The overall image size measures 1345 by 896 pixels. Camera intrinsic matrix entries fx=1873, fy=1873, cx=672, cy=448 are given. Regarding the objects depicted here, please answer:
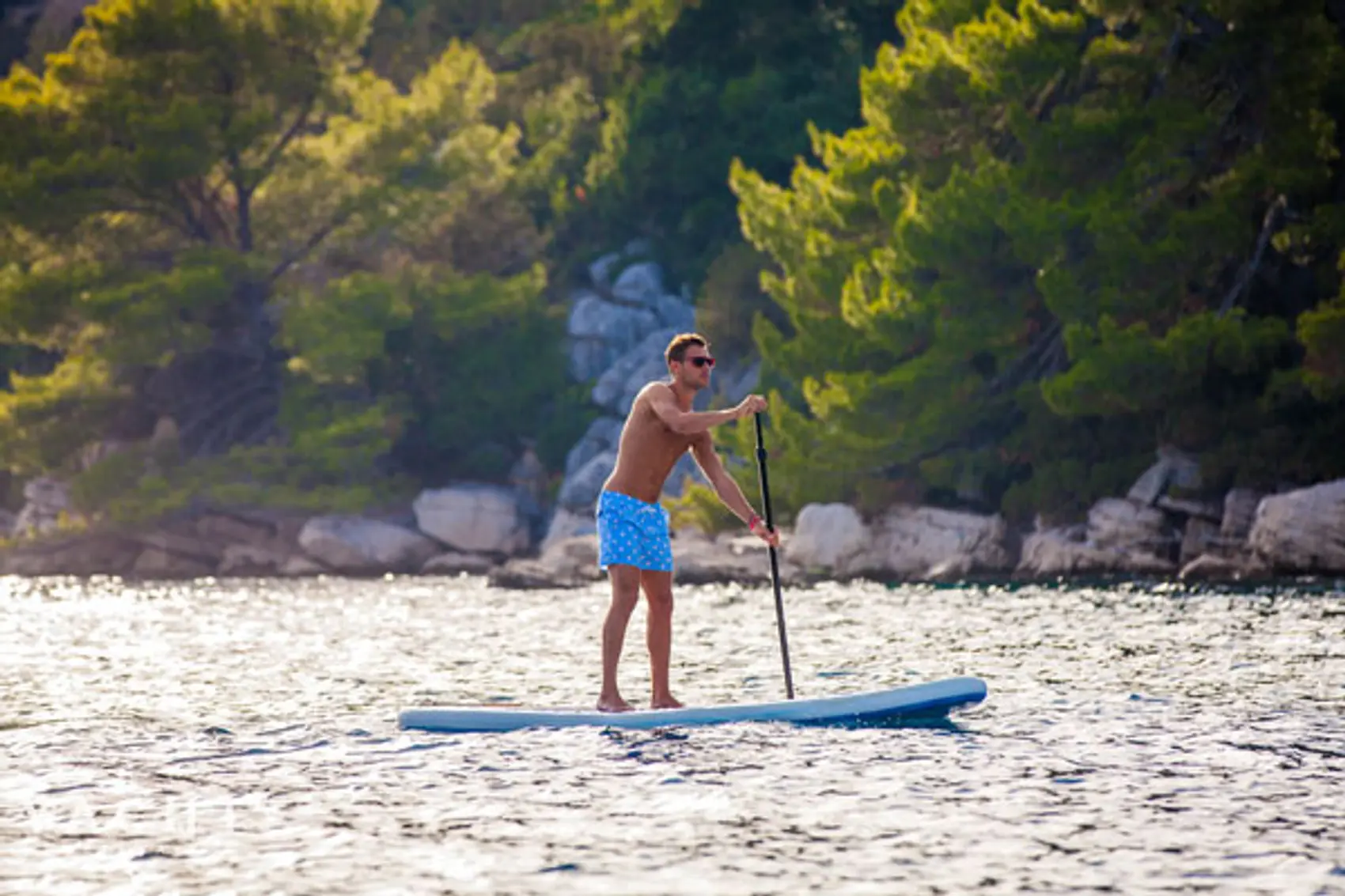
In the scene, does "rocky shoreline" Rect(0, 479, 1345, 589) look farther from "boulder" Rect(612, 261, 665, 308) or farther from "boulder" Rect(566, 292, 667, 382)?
"boulder" Rect(612, 261, 665, 308)

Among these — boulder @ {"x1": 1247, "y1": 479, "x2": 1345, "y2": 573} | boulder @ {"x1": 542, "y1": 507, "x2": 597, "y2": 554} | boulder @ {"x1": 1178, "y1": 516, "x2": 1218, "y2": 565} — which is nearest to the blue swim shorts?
boulder @ {"x1": 1247, "y1": 479, "x2": 1345, "y2": 573}

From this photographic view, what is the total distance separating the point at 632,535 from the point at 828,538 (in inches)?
891

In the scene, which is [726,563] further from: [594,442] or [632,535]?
[632,535]

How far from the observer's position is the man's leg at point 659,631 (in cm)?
1125

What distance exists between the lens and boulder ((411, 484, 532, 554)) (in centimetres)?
4388

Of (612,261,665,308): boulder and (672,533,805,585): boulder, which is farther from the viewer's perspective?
(612,261,665,308): boulder

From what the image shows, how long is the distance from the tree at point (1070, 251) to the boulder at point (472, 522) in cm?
1017

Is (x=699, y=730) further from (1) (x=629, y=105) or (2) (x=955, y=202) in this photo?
(1) (x=629, y=105)

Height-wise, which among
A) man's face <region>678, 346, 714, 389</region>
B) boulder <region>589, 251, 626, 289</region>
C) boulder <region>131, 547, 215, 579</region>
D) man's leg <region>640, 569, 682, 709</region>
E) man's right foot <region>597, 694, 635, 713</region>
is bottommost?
man's right foot <region>597, 694, 635, 713</region>

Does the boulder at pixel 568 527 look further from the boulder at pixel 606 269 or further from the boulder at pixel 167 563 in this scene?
the boulder at pixel 606 269

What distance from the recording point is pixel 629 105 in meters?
48.1

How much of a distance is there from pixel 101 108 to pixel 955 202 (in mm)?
21365

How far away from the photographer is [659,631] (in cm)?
1132

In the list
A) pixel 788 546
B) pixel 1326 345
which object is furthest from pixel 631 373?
pixel 1326 345
